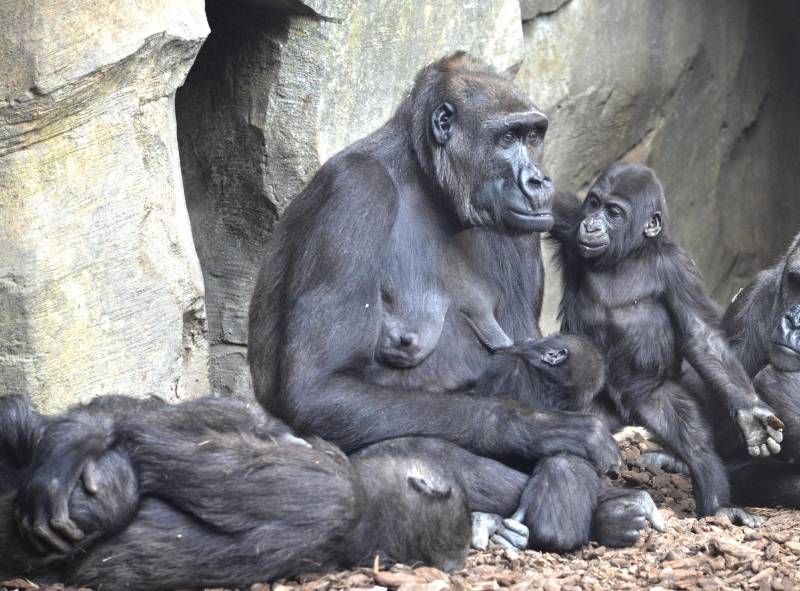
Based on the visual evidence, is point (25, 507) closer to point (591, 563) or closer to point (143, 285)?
point (143, 285)

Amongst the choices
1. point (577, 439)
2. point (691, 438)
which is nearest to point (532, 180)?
point (577, 439)

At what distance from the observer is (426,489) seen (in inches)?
176

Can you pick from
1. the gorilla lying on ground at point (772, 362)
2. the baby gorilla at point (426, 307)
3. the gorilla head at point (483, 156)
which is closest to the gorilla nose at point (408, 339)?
the baby gorilla at point (426, 307)

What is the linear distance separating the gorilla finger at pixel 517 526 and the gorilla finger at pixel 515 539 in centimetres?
1

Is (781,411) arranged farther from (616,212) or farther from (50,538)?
(50,538)

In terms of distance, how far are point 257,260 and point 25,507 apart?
2800mm

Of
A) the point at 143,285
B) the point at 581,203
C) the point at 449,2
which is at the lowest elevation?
the point at 143,285

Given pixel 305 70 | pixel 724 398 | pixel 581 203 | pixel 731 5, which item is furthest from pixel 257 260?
pixel 731 5

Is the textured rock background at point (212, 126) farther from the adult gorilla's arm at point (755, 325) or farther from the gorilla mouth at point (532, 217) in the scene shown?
the adult gorilla's arm at point (755, 325)

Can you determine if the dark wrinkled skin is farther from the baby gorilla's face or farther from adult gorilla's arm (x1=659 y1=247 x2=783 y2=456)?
the baby gorilla's face

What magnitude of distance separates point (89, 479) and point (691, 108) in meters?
6.65

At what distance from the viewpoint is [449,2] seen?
22.0 ft

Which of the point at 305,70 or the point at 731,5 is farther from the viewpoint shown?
the point at 731,5

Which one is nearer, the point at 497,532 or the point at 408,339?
the point at 497,532
